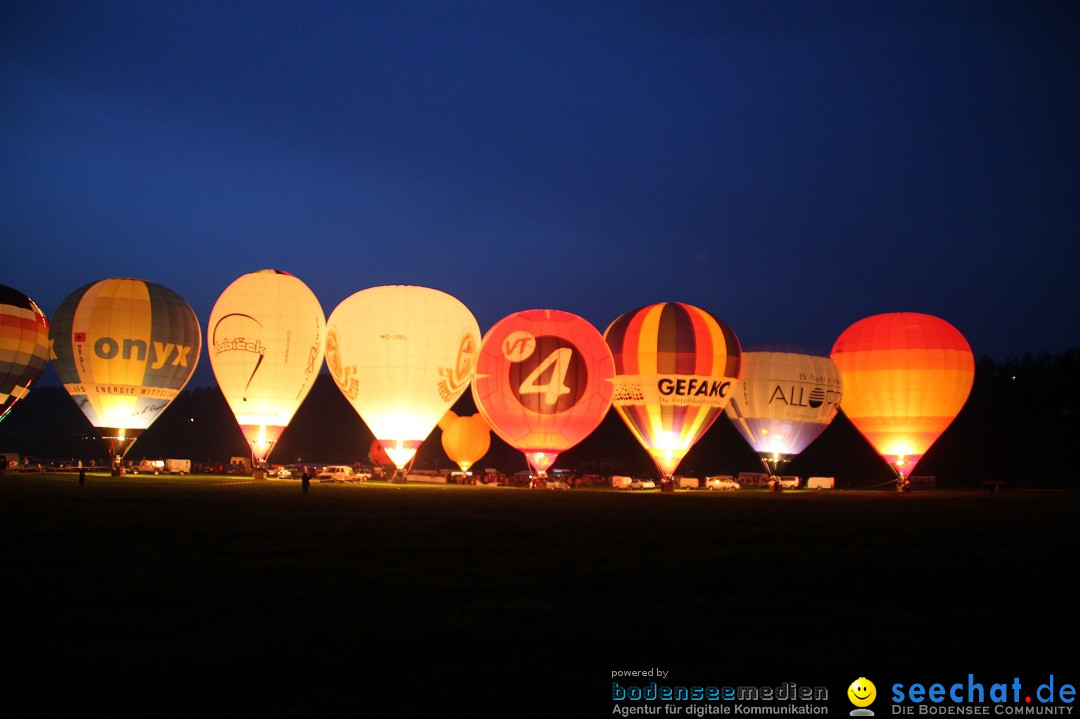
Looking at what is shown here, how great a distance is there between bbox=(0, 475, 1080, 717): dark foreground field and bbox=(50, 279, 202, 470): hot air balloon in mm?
20690

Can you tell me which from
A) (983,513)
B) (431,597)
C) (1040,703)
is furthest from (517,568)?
(983,513)

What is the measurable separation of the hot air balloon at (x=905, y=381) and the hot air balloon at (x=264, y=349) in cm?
1989

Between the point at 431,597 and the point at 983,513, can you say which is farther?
the point at 983,513

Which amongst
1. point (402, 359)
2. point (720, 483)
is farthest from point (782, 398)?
point (402, 359)

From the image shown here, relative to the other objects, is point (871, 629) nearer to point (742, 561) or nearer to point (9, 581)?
point (742, 561)

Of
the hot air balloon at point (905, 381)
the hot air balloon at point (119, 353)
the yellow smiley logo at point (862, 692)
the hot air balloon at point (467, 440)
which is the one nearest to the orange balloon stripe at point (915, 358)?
the hot air balloon at point (905, 381)

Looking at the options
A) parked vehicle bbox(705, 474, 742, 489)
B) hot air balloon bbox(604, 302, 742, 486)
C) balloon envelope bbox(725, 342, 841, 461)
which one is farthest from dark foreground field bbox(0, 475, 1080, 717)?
parked vehicle bbox(705, 474, 742, 489)

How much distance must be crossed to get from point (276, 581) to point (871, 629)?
177 inches

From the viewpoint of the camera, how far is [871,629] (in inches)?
257

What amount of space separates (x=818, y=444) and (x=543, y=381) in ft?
128

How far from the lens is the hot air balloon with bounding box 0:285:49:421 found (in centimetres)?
3306

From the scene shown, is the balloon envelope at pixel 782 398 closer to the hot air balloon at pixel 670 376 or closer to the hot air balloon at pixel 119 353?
the hot air balloon at pixel 670 376

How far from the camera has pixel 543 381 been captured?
29.7 meters

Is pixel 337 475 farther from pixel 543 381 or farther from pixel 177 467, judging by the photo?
pixel 543 381
